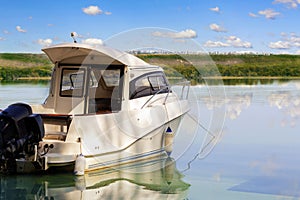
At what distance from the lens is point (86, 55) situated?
10219mm

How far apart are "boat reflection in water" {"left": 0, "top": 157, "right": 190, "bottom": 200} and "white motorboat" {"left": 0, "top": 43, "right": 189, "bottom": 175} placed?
18cm

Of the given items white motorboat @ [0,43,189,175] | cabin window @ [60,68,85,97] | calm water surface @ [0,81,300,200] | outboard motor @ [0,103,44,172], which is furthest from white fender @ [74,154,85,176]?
cabin window @ [60,68,85,97]

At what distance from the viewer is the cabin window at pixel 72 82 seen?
10.5 metres

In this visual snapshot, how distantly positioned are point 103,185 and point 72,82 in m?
2.72

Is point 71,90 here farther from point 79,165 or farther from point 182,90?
point 182,90

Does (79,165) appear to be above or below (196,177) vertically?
above

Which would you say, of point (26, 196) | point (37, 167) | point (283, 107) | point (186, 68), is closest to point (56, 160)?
point (37, 167)

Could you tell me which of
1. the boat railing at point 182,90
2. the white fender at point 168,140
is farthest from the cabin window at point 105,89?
the white fender at point 168,140

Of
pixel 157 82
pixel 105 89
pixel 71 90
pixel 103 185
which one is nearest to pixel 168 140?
pixel 157 82

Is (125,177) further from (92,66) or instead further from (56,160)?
(92,66)

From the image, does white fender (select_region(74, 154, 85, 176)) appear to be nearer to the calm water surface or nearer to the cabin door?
the calm water surface

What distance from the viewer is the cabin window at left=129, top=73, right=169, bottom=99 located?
1035 centimetres

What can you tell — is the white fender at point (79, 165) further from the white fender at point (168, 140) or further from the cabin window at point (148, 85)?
the white fender at point (168, 140)

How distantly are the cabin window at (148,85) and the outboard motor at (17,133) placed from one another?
8.18ft
